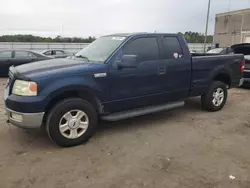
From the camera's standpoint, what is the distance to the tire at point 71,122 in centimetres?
400

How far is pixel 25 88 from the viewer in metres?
3.90

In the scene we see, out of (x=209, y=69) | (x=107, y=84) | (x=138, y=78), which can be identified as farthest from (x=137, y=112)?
(x=209, y=69)

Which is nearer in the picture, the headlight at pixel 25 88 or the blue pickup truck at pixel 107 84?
the headlight at pixel 25 88

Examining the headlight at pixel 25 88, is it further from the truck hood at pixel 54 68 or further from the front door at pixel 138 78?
the front door at pixel 138 78

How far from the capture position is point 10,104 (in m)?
3.99

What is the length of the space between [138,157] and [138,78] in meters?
1.52

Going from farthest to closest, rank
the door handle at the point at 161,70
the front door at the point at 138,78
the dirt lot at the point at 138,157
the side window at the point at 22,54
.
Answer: the side window at the point at 22,54, the door handle at the point at 161,70, the front door at the point at 138,78, the dirt lot at the point at 138,157

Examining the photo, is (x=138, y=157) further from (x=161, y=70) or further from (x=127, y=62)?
(x=161, y=70)

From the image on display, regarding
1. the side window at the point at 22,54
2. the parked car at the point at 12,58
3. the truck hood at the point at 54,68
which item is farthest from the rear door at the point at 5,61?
the truck hood at the point at 54,68

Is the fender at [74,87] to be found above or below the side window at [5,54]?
below

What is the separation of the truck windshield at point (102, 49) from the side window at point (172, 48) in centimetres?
93

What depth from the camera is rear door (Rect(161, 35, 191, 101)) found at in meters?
5.20

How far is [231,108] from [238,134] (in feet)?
6.28

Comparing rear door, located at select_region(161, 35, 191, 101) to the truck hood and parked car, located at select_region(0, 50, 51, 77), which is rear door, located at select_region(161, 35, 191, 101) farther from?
parked car, located at select_region(0, 50, 51, 77)
